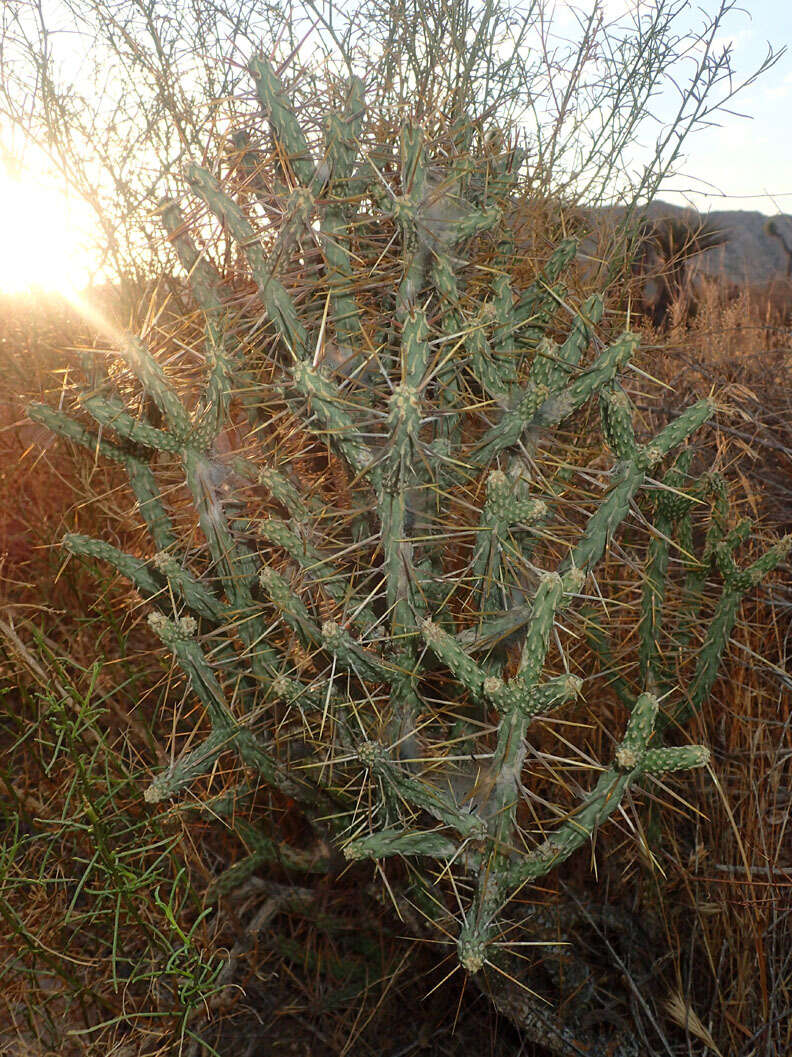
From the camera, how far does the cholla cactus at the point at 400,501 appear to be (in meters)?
1.21

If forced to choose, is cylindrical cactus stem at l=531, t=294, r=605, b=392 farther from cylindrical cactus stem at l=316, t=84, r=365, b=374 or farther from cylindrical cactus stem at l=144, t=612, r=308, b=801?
cylindrical cactus stem at l=144, t=612, r=308, b=801

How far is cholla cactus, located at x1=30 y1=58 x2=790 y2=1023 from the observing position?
1.21 m

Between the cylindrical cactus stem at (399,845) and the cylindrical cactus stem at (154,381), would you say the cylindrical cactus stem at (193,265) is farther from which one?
the cylindrical cactus stem at (399,845)

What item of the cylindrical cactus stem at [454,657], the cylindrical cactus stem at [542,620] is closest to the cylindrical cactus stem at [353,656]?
the cylindrical cactus stem at [454,657]

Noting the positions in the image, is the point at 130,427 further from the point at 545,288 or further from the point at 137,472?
the point at 545,288

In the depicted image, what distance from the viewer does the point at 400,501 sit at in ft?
3.93

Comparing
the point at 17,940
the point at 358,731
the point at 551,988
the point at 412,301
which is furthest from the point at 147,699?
the point at 412,301

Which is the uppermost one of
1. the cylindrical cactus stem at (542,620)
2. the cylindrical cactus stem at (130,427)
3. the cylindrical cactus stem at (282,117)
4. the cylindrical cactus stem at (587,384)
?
the cylindrical cactus stem at (282,117)

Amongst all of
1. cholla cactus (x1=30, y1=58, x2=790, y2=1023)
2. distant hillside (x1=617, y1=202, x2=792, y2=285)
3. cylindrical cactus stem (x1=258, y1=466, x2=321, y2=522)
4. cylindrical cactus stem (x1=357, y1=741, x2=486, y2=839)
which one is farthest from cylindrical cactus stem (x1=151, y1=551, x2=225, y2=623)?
distant hillside (x1=617, y1=202, x2=792, y2=285)

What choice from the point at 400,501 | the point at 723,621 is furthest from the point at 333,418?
the point at 723,621

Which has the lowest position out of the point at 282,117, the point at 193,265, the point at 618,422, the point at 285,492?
the point at 285,492

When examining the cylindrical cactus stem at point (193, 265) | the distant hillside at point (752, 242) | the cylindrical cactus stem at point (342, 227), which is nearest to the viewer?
the cylindrical cactus stem at point (342, 227)

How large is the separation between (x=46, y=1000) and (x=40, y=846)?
298mm

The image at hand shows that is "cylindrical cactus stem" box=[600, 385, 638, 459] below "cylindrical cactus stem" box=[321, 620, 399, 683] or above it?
above
